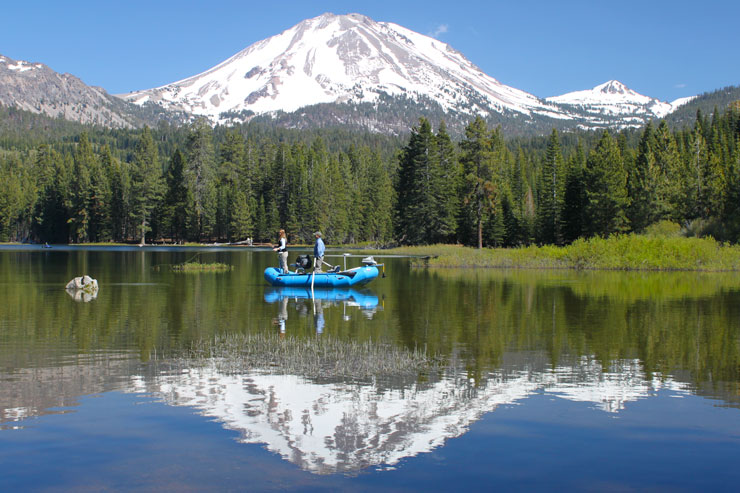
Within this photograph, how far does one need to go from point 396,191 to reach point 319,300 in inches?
2455

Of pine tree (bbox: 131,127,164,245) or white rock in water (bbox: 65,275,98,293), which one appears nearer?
white rock in water (bbox: 65,275,98,293)

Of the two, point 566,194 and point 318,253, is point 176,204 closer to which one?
point 566,194

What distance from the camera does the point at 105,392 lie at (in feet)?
37.0

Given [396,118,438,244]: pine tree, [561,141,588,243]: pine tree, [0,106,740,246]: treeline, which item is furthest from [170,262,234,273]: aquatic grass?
[561,141,588,243]: pine tree

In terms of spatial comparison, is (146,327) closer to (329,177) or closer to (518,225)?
(518,225)

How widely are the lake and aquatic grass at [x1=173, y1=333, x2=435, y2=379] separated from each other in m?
0.08

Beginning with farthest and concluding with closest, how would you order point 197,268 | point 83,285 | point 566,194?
point 566,194 < point 197,268 < point 83,285

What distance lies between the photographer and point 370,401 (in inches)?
417

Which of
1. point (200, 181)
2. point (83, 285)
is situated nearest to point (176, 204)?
point (200, 181)

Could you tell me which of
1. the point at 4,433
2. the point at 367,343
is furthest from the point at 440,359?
the point at 4,433

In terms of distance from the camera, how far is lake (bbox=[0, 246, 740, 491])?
7.77 meters

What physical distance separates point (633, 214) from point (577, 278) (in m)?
32.1

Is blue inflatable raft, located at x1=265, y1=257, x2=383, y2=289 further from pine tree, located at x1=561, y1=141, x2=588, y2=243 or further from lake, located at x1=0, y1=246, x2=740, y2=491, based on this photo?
pine tree, located at x1=561, y1=141, x2=588, y2=243

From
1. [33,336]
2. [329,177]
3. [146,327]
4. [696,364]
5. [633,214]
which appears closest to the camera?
[696,364]
